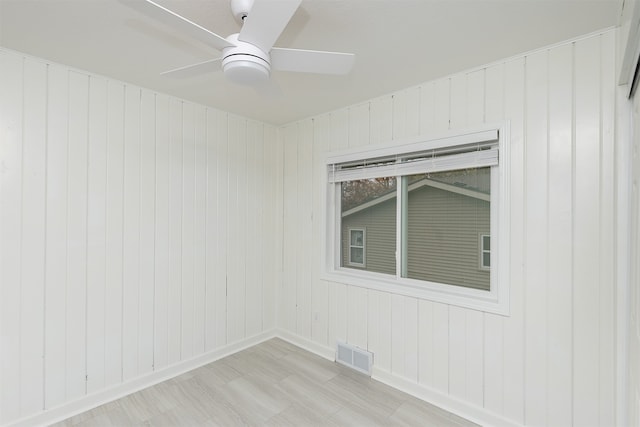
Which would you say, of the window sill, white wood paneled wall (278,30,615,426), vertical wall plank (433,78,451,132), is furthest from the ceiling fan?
the window sill

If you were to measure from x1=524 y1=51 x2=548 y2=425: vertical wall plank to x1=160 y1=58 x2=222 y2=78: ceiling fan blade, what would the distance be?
1.94 metres

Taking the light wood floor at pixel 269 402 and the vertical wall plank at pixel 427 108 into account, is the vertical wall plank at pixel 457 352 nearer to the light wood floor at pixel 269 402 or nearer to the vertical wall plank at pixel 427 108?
the light wood floor at pixel 269 402

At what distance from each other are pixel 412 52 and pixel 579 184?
1.31 meters

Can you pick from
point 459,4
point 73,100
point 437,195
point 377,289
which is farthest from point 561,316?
point 73,100

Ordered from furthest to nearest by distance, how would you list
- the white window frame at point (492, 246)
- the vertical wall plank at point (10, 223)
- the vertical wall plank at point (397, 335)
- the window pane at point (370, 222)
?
the window pane at point (370, 222) → the vertical wall plank at point (397, 335) → the white window frame at point (492, 246) → the vertical wall plank at point (10, 223)

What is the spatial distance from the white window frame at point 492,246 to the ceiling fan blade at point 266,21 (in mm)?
1549

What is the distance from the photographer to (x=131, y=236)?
2.63 metres

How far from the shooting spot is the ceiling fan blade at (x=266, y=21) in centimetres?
118

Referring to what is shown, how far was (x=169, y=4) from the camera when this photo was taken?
5.29 feet

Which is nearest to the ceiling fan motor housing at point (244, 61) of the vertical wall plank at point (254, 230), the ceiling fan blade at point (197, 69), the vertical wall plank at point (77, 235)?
the ceiling fan blade at point (197, 69)

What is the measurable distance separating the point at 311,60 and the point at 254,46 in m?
0.28

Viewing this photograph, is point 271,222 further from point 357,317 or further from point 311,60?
point 311,60

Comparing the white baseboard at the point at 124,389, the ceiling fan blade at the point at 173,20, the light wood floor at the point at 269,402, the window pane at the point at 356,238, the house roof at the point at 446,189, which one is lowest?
the light wood floor at the point at 269,402

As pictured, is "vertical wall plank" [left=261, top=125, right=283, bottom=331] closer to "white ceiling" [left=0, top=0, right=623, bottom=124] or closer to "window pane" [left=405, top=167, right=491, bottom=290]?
"white ceiling" [left=0, top=0, right=623, bottom=124]
